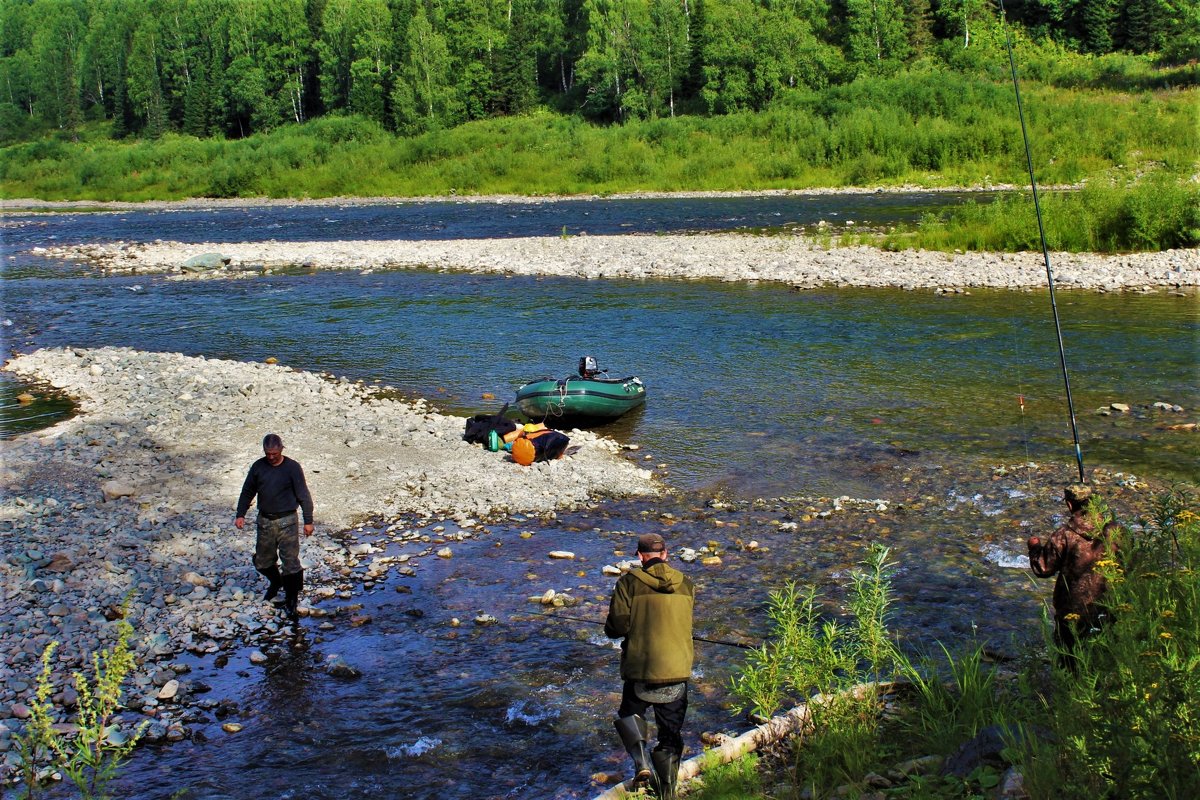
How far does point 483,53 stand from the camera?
346ft

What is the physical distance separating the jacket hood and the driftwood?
1070mm

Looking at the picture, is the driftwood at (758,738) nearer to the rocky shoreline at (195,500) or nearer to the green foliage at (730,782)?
the green foliage at (730,782)

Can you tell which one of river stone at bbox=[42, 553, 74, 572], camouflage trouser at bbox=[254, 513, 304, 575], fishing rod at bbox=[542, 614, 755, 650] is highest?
camouflage trouser at bbox=[254, 513, 304, 575]

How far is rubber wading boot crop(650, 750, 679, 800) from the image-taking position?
6.16 meters

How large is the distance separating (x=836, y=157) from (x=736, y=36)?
29.4 m

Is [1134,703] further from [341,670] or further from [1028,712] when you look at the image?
[341,670]

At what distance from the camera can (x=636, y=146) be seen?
74562 mm

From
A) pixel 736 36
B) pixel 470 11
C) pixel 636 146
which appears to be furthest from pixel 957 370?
pixel 470 11

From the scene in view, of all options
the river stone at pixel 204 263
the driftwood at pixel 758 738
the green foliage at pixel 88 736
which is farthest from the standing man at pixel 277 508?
the river stone at pixel 204 263

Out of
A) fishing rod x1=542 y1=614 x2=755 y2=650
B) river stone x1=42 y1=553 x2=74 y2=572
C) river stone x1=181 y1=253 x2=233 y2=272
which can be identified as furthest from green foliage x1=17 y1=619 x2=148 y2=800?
river stone x1=181 y1=253 x2=233 y2=272

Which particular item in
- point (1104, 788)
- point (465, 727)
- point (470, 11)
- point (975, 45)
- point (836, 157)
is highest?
point (470, 11)

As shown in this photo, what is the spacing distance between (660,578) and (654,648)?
1.42ft

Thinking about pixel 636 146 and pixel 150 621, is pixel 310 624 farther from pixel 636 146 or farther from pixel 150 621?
pixel 636 146

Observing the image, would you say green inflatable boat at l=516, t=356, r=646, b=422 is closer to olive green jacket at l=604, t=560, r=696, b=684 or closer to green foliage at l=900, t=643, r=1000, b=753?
green foliage at l=900, t=643, r=1000, b=753
